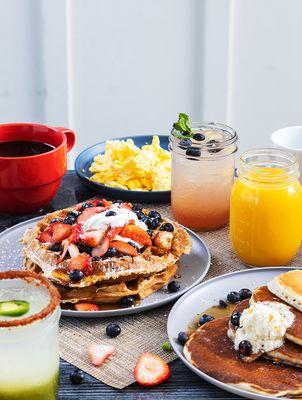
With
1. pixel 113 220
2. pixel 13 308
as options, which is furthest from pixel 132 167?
pixel 13 308

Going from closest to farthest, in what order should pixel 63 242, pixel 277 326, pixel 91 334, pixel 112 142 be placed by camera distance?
pixel 277 326 < pixel 91 334 < pixel 63 242 < pixel 112 142

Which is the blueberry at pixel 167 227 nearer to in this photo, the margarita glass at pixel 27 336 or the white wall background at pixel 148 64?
the margarita glass at pixel 27 336

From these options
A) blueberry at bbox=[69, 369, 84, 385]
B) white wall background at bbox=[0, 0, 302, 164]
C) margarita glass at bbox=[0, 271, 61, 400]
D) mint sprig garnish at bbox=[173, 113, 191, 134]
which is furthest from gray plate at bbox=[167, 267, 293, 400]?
white wall background at bbox=[0, 0, 302, 164]

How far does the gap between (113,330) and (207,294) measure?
316 millimetres

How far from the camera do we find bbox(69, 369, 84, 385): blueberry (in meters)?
1.84

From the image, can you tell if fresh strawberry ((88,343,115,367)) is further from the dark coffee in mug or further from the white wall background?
the white wall background

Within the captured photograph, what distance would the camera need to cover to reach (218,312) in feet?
6.97

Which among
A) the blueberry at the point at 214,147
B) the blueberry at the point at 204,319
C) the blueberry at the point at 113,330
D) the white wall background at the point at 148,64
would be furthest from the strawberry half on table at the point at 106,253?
the white wall background at the point at 148,64

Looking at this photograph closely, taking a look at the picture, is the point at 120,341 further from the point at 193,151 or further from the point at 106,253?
the point at 193,151

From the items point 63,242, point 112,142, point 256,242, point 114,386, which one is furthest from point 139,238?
point 112,142

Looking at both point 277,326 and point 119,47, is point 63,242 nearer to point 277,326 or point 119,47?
point 277,326

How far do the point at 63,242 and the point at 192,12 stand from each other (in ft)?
9.24

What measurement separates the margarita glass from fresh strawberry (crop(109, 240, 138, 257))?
0.54 meters

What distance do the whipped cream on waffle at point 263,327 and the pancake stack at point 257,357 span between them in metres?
0.01
